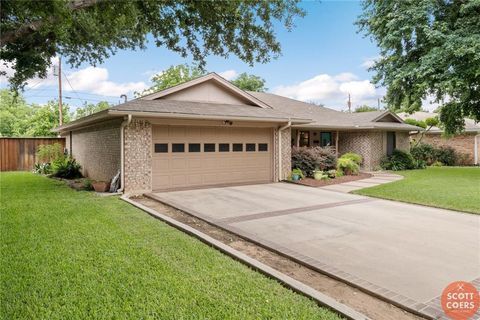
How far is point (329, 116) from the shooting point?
19.4 meters

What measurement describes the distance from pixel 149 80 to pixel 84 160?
88.9ft

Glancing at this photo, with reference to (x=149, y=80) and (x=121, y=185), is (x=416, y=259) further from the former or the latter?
(x=149, y=80)

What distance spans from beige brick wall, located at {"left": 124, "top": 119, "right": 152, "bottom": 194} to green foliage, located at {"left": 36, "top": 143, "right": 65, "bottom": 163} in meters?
10.0

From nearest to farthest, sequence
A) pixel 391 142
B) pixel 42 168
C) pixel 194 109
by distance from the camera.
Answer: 1. pixel 194 109
2. pixel 42 168
3. pixel 391 142

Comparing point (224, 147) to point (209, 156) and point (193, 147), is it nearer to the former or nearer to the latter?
point (209, 156)

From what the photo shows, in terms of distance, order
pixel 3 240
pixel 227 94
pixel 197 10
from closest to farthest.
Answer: pixel 3 240 → pixel 197 10 → pixel 227 94

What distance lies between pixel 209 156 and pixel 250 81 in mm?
27147

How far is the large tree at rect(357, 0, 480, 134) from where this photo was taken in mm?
13992

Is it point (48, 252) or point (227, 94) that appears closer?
point (48, 252)

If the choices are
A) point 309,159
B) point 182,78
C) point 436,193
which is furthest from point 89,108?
point 436,193

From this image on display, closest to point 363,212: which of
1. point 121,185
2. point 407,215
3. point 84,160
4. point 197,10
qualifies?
point 407,215

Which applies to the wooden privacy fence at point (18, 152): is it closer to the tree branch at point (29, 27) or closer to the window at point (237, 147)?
the window at point (237, 147)

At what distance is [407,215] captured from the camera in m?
7.39

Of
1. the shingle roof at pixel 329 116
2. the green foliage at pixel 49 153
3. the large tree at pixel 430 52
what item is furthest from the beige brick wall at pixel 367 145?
the green foliage at pixel 49 153
